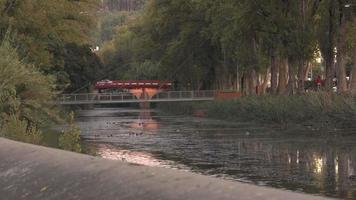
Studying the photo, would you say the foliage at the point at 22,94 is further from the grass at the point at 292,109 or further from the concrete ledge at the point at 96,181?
the grass at the point at 292,109

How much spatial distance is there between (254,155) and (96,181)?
25976 mm

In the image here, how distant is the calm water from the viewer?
72.3 ft

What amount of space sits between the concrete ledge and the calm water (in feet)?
39.7

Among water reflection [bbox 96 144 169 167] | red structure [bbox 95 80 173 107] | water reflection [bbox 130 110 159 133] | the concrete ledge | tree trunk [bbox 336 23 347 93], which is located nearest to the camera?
the concrete ledge

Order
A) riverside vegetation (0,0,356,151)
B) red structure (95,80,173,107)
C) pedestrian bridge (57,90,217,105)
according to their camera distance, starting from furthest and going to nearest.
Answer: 1. red structure (95,80,173,107)
2. pedestrian bridge (57,90,217,105)
3. riverside vegetation (0,0,356,151)

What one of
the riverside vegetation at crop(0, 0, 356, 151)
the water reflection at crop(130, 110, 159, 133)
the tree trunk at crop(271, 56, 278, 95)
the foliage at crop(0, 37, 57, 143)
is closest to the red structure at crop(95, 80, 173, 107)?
the riverside vegetation at crop(0, 0, 356, 151)

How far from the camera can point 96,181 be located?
6035mm

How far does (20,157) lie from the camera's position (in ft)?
25.0

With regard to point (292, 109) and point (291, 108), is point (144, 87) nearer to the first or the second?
point (291, 108)

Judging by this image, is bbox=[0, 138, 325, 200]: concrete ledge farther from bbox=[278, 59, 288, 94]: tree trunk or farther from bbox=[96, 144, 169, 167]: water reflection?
bbox=[278, 59, 288, 94]: tree trunk

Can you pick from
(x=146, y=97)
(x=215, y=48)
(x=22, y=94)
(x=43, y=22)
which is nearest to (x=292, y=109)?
(x=43, y=22)

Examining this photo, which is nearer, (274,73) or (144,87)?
(274,73)

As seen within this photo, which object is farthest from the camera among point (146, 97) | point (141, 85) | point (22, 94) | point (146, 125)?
point (141, 85)

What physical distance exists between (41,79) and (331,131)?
2232 centimetres
